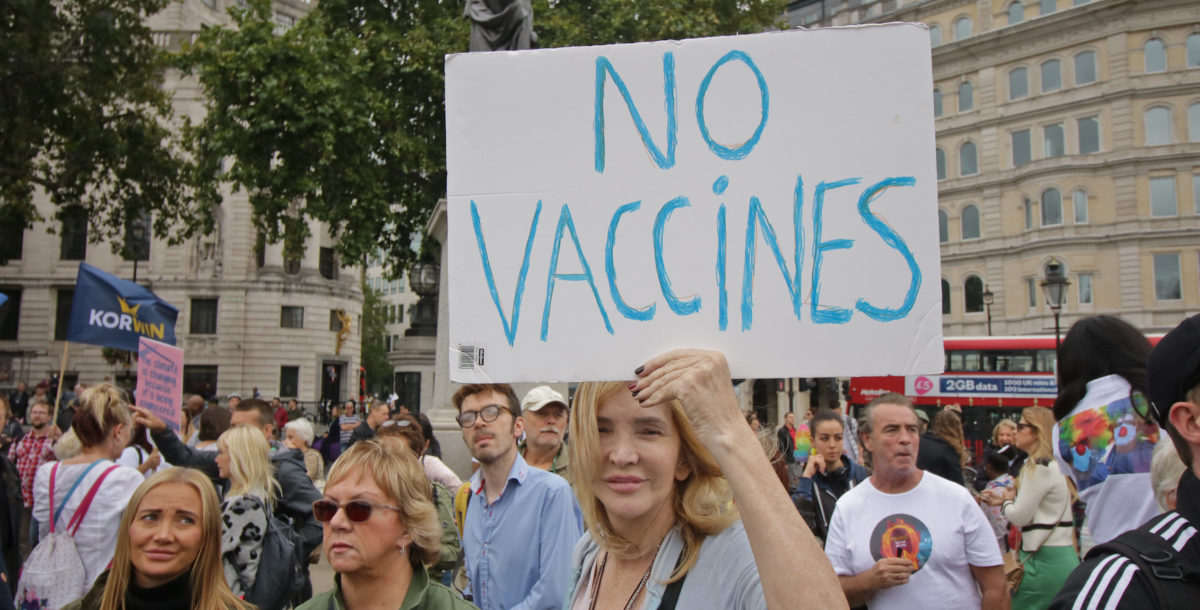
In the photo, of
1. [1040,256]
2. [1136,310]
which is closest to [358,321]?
[1040,256]

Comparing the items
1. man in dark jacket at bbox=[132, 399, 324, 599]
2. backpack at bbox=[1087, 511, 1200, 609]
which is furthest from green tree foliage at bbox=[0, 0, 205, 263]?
backpack at bbox=[1087, 511, 1200, 609]

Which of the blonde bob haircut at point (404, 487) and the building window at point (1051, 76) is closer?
the blonde bob haircut at point (404, 487)

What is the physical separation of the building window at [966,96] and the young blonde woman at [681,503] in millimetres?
49897

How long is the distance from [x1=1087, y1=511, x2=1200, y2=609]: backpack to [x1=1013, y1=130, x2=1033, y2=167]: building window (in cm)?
4797

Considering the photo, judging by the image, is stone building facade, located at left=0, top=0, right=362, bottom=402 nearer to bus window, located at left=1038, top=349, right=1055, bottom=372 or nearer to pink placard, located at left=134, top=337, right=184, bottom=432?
bus window, located at left=1038, top=349, right=1055, bottom=372

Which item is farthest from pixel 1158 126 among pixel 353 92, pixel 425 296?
pixel 425 296

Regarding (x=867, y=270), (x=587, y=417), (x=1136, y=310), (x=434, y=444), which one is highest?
(x=1136, y=310)

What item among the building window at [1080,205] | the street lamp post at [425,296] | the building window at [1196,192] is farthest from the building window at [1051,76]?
the street lamp post at [425,296]

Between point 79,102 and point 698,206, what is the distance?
26824 mm

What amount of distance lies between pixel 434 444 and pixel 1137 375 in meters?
6.89

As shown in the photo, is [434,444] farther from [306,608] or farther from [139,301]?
[306,608]

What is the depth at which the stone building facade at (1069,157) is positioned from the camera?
40.4 metres

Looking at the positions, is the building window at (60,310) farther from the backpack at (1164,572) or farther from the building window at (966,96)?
the backpack at (1164,572)

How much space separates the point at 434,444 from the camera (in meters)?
8.77
